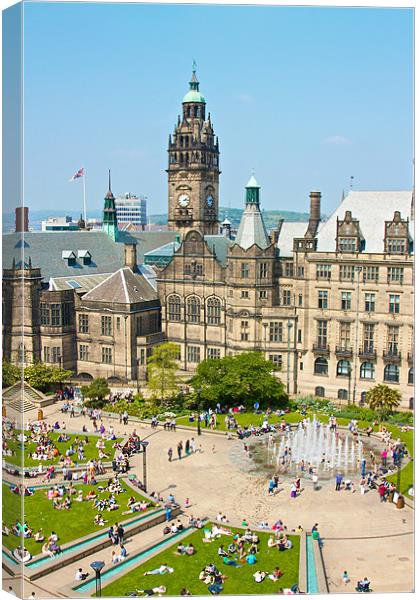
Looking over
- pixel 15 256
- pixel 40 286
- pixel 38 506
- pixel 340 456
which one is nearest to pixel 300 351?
pixel 340 456

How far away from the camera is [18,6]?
39094 mm

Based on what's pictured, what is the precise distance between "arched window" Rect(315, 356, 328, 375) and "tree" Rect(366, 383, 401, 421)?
304 inches

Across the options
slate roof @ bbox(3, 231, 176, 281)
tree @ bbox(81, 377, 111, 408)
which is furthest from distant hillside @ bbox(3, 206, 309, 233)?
tree @ bbox(81, 377, 111, 408)

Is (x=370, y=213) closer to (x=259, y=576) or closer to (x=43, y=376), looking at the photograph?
(x=43, y=376)

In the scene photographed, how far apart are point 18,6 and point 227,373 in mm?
40894

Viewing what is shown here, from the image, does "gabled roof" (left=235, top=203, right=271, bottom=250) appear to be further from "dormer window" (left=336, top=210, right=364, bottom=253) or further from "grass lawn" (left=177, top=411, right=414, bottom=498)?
"grass lawn" (left=177, top=411, right=414, bottom=498)

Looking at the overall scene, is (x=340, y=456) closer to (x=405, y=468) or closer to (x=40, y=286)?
(x=405, y=468)

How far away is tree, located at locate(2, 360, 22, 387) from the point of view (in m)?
44.8

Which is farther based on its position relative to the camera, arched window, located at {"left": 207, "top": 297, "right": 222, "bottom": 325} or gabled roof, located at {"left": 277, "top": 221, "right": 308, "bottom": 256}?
arched window, located at {"left": 207, "top": 297, "right": 222, "bottom": 325}

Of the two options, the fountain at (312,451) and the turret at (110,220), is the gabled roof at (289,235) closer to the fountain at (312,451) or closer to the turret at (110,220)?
the fountain at (312,451)

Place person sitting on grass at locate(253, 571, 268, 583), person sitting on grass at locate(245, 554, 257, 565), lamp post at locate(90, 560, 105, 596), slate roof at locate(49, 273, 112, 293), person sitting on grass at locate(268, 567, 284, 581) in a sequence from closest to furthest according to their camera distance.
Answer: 1. lamp post at locate(90, 560, 105, 596)
2. person sitting on grass at locate(253, 571, 268, 583)
3. person sitting on grass at locate(268, 567, 284, 581)
4. person sitting on grass at locate(245, 554, 257, 565)
5. slate roof at locate(49, 273, 112, 293)

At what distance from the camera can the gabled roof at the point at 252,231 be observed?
80438mm

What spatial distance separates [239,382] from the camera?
7088 centimetres

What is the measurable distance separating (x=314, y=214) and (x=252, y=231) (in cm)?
676
